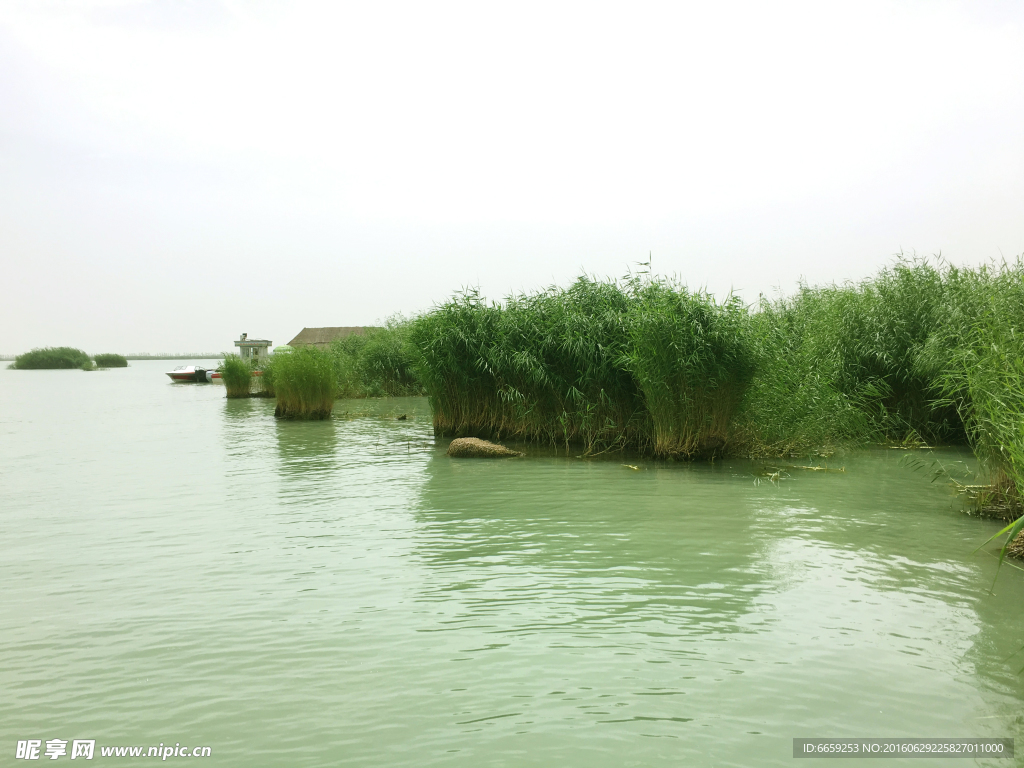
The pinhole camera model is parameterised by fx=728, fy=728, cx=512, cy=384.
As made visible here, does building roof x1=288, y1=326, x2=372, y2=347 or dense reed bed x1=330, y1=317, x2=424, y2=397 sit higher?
building roof x1=288, y1=326, x2=372, y2=347

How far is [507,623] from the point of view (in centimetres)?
528

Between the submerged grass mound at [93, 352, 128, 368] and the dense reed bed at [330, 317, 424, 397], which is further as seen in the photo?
the submerged grass mound at [93, 352, 128, 368]

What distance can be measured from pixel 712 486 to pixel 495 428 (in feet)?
20.7

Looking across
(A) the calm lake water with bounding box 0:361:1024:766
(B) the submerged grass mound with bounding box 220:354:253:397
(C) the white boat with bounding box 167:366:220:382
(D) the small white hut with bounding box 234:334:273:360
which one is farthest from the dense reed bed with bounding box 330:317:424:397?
(C) the white boat with bounding box 167:366:220:382

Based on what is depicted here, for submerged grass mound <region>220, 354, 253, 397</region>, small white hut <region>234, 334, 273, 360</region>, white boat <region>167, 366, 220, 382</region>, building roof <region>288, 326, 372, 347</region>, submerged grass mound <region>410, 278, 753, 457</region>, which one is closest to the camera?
submerged grass mound <region>410, 278, 753, 457</region>

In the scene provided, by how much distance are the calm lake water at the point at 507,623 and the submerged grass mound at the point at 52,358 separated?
370 feet

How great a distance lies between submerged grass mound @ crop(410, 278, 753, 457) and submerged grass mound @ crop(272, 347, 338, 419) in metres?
7.89

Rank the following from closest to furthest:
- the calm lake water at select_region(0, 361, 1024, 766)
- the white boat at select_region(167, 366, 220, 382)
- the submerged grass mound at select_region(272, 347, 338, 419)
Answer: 1. the calm lake water at select_region(0, 361, 1024, 766)
2. the submerged grass mound at select_region(272, 347, 338, 419)
3. the white boat at select_region(167, 366, 220, 382)

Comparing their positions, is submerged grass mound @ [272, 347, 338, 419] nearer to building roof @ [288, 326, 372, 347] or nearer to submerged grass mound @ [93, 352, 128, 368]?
building roof @ [288, 326, 372, 347]

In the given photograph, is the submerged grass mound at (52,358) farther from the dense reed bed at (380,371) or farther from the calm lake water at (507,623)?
the calm lake water at (507,623)

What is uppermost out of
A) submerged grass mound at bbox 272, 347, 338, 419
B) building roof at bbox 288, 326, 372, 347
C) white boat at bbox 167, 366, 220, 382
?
building roof at bbox 288, 326, 372, 347

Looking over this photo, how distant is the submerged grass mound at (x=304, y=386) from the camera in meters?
23.6


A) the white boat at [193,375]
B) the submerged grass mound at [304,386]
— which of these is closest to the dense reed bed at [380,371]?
the submerged grass mound at [304,386]

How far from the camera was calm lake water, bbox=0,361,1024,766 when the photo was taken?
3807mm
